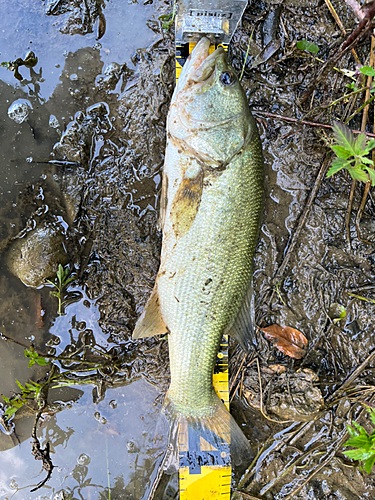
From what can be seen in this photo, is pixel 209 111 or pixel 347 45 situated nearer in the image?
pixel 209 111

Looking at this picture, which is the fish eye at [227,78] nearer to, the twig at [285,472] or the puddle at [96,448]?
the puddle at [96,448]

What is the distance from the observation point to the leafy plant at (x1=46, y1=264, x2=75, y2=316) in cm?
277

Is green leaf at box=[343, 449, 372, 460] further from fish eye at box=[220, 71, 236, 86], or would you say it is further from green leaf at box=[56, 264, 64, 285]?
fish eye at box=[220, 71, 236, 86]

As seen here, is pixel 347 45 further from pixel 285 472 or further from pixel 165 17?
pixel 285 472

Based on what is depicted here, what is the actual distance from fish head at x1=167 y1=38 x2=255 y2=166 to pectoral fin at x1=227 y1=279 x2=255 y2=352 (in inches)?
41.7

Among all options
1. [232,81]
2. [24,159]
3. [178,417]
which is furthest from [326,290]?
[24,159]

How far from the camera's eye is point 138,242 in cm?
295

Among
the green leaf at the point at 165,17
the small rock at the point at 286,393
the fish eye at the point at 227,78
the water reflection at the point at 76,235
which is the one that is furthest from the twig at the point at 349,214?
the green leaf at the point at 165,17

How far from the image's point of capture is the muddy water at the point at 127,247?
291 centimetres

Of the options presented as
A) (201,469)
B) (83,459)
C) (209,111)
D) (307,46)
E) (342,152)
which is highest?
(307,46)

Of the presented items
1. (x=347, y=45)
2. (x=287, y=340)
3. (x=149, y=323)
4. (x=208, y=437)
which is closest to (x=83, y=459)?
(x=208, y=437)

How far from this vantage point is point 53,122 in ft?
9.58

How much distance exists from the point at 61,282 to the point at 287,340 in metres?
2.04

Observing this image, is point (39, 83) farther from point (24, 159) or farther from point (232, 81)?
point (232, 81)
